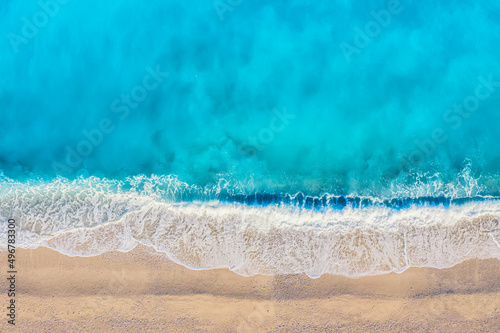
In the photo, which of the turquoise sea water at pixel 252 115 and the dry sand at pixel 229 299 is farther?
the turquoise sea water at pixel 252 115

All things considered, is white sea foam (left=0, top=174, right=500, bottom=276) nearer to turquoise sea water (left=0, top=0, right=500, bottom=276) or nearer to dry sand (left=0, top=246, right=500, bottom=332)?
turquoise sea water (left=0, top=0, right=500, bottom=276)

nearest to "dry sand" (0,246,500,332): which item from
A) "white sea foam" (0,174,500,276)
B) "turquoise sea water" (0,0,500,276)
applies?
"white sea foam" (0,174,500,276)

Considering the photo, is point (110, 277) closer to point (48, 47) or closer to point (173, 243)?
point (173, 243)

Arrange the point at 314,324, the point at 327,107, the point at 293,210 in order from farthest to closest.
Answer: the point at 327,107
the point at 293,210
the point at 314,324

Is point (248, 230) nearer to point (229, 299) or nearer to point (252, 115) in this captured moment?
point (229, 299)

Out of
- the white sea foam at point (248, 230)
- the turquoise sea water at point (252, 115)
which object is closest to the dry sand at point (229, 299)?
the white sea foam at point (248, 230)

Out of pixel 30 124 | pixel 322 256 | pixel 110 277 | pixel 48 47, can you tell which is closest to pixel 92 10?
pixel 48 47

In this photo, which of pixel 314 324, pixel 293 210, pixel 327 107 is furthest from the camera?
pixel 327 107

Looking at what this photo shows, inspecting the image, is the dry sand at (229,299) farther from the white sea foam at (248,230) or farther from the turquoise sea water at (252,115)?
the turquoise sea water at (252,115)
